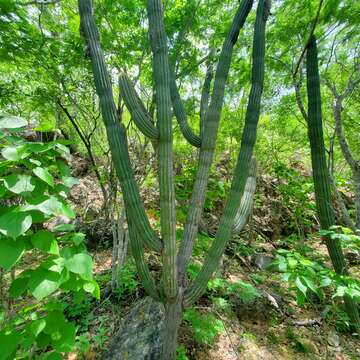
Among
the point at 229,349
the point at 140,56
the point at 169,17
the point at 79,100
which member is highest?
the point at 169,17

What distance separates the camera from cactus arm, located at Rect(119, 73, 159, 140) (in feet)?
4.61

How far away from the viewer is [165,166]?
1397 millimetres

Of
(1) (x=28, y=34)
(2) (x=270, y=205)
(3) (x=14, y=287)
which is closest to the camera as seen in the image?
(3) (x=14, y=287)

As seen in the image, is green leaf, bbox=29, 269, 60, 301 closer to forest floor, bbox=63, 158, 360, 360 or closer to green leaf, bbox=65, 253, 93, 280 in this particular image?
green leaf, bbox=65, 253, 93, 280

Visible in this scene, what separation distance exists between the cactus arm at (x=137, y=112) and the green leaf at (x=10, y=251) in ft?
2.96

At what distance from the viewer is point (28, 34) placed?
2117 mm

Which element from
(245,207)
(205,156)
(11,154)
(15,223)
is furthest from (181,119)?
(15,223)

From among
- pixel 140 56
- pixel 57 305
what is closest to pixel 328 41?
pixel 140 56

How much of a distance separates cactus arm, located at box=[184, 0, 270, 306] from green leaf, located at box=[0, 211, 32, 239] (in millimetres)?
1127

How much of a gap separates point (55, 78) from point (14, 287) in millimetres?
2445

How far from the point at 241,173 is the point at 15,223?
4.26ft

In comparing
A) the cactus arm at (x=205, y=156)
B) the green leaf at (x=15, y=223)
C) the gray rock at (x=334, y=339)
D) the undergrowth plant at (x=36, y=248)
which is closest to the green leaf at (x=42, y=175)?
the undergrowth plant at (x=36, y=248)

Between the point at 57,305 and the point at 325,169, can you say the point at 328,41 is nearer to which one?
the point at 325,169

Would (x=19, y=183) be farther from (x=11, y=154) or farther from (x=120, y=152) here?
(x=120, y=152)
